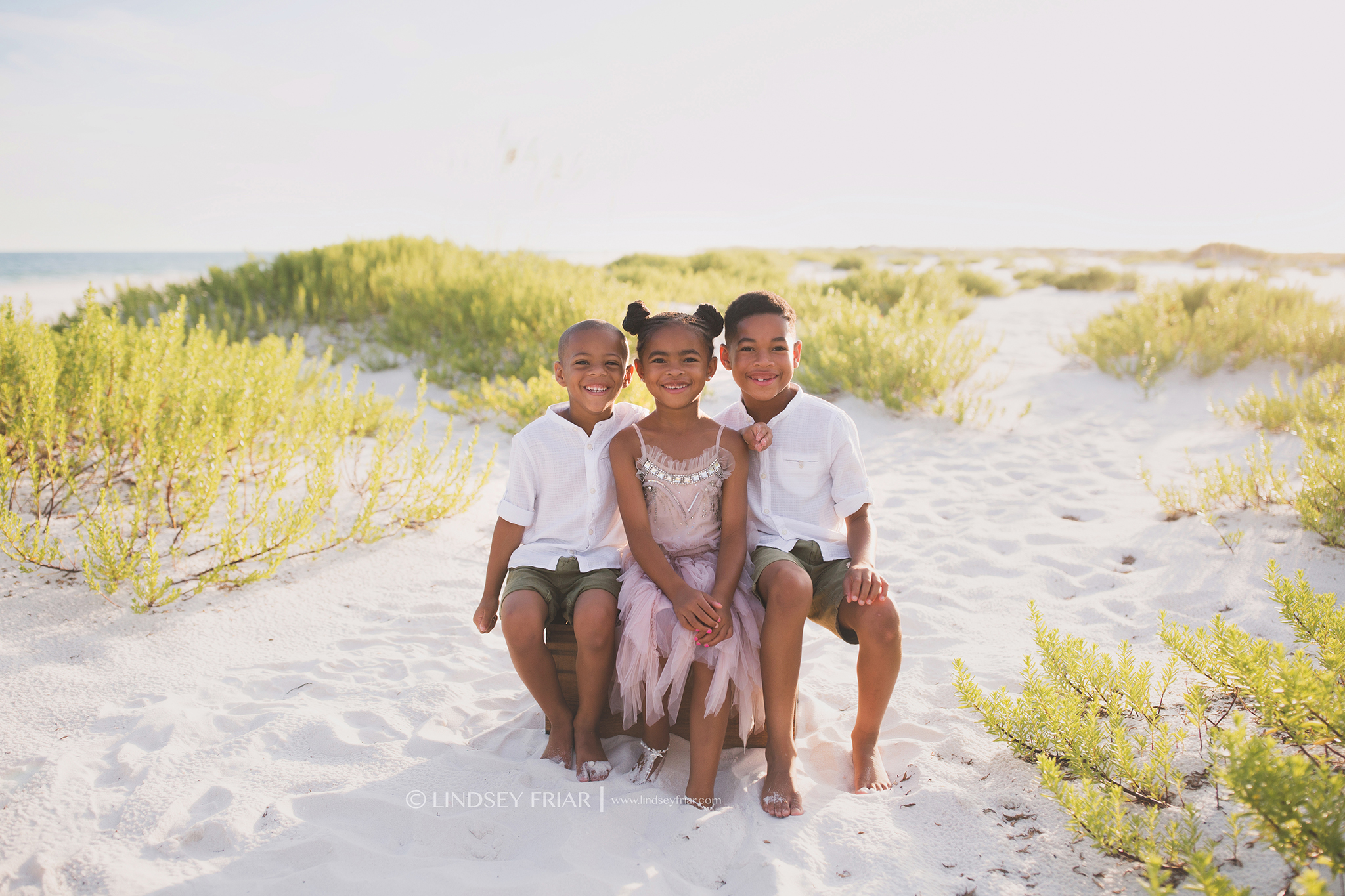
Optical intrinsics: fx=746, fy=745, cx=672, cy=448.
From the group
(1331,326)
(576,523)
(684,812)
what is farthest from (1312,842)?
(1331,326)

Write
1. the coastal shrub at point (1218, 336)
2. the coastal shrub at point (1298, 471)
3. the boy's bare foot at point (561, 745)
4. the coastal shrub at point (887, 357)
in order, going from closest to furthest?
the boy's bare foot at point (561, 745) < the coastal shrub at point (1298, 471) < the coastal shrub at point (887, 357) < the coastal shrub at point (1218, 336)

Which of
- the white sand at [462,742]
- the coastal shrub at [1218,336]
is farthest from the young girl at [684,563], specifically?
the coastal shrub at [1218,336]

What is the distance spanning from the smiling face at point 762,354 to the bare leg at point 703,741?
34.3 inches

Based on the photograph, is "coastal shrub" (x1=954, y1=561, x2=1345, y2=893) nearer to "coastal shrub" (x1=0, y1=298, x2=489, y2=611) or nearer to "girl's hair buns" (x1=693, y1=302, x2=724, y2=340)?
"girl's hair buns" (x1=693, y1=302, x2=724, y2=340)

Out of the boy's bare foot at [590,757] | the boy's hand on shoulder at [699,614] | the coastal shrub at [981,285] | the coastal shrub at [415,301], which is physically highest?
the coastal shrub at [981,285]

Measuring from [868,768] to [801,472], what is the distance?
882 mm

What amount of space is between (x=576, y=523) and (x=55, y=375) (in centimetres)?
264

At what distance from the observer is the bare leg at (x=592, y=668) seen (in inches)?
81.4

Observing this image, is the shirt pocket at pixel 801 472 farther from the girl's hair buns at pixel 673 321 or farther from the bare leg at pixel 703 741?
the bare leg at pixel 703 741

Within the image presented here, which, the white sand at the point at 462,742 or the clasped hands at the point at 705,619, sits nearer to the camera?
the white sand at the point at 462,742

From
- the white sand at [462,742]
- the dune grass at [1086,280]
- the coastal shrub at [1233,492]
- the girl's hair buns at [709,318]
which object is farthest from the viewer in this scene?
the dune grass at [1086,280]

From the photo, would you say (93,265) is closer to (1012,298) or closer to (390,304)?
(390,304)

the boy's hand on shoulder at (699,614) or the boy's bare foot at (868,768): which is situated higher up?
the boy's hand on shoulder at (699,614)

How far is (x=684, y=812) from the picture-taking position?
194 centimetres
